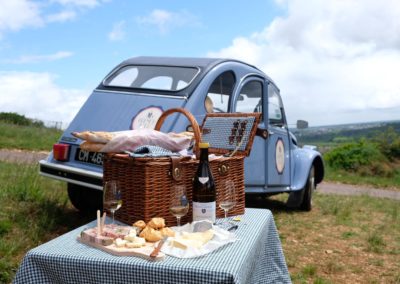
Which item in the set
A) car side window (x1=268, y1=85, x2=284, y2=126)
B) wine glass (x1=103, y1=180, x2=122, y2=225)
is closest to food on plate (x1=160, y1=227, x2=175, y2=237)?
wine glass (x1=103, y1=180, x2=122, y2=225)

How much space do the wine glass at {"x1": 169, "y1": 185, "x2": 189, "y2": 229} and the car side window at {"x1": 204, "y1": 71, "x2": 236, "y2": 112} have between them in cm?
279

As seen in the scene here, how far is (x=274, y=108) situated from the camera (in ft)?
21.8

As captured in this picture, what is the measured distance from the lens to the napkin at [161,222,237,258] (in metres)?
1.94

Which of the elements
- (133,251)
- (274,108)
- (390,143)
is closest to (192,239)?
(133,251)

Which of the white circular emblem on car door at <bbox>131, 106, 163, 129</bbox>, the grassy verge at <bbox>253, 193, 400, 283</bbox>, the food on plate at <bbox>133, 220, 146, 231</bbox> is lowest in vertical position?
the grassy verge at <bbox>253, 193, 400, 283</bbox>

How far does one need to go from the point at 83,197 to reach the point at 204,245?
3.91 metres

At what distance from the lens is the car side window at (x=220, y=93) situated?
520cm

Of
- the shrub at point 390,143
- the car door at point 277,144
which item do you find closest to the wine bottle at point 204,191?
the car door at point 277,144

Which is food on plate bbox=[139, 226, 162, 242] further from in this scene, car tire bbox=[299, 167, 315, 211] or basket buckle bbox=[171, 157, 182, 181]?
car tire bbox=[299, 167, 315, 211]

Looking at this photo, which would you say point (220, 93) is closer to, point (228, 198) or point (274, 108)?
point (274, 108)

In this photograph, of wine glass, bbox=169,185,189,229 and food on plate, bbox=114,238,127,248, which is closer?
food on plate, bbox=114,238,127,248

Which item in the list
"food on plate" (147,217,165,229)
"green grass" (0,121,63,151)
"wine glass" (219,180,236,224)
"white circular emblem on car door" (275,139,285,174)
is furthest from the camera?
"green grass" (0,121,63,151)

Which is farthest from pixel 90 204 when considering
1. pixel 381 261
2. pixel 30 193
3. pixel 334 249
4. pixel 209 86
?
pixel 381 261

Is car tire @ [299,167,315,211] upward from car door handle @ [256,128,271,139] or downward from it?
downward
